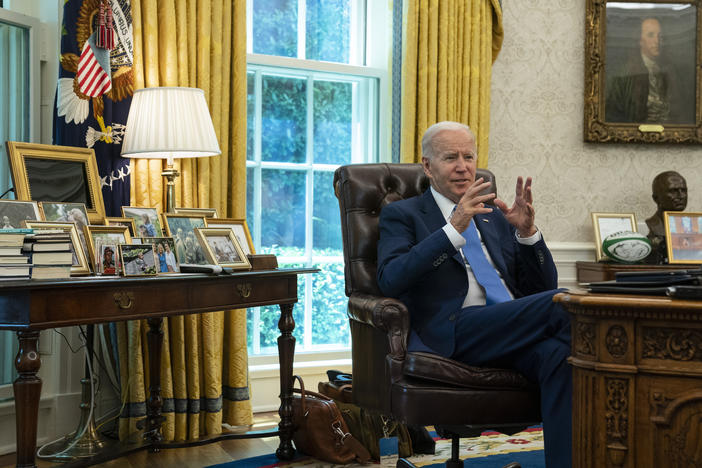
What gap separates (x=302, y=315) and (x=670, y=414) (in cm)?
278

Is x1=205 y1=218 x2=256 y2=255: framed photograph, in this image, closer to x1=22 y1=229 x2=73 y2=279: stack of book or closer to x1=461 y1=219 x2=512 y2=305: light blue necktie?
x1=22 y1=229 x2=73 y2=279: stack of book

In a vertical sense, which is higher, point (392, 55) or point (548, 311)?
point (392, 55)

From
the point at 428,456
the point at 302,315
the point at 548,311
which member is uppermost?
the point at 548,311

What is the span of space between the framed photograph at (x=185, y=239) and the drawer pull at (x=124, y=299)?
0.43 metres

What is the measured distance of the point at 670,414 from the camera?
151cm

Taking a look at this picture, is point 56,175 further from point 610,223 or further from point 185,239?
point 610,223

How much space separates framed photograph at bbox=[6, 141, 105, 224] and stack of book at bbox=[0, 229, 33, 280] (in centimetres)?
43

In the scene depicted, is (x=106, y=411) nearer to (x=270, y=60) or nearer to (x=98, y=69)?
(x=98, y=69)

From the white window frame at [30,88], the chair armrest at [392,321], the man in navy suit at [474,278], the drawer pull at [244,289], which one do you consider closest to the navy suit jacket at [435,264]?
the man in navy suit at [474,278]

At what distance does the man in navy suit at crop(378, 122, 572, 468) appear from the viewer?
211cm

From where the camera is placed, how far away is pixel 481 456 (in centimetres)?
310

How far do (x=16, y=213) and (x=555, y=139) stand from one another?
9.83ft

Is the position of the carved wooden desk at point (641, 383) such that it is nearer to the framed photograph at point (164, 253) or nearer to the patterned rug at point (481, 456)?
the patterned rug at point (481, 456)

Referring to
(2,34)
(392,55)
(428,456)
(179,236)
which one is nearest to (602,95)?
(392,55)
